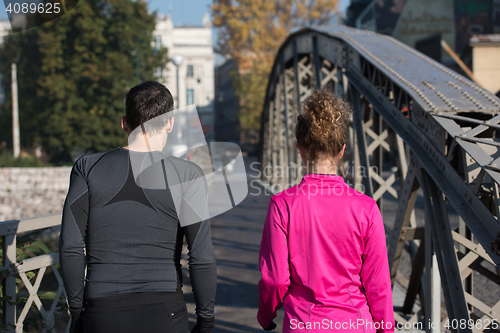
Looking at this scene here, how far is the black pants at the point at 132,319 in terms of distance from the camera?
1937mm

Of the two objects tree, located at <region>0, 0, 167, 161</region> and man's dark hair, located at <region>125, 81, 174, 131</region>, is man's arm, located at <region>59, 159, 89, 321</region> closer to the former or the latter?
man's dark hair, located at <region>125, 81, 174, 131</region>

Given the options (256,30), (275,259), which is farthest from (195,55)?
(275,259)

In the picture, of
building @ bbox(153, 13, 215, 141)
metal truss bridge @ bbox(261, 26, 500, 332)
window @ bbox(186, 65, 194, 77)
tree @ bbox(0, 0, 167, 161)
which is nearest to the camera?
metal truss bridge @ bbox(261, 26, 500, 332)

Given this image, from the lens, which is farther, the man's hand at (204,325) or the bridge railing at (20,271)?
the bridge railing at (20,271)

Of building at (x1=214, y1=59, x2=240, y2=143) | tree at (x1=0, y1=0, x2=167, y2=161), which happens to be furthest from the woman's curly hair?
building at (x1=214, y1=59, x2=240, y2=143)

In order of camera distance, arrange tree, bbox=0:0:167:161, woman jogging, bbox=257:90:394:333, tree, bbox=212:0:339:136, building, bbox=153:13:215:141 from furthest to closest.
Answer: building, bbox=153:13:215:141
tree, bbox=212:0:339:136
tree, bbox=0:0:167:161
woman jogging, bbox=257:90:394:333

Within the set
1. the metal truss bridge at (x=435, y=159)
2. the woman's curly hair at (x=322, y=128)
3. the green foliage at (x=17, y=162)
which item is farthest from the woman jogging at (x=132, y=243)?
the green foliage at (x=17, y=162)

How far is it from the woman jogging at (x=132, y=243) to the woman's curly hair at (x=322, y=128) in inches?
20.5

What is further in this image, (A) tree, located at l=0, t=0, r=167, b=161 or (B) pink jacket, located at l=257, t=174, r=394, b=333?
(A) tree, located at l=0, t=0, r=167, b=161

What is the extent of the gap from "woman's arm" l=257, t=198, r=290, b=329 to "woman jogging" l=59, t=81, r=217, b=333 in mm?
291

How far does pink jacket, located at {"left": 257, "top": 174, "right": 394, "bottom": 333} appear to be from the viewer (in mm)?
1867

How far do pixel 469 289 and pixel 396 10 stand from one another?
90.0 feet

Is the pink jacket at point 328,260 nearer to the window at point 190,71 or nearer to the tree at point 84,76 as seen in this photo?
the tree at point 84,76

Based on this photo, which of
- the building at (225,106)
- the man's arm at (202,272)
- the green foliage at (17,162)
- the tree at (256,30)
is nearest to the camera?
Answer: the man's arm at (202,272)
